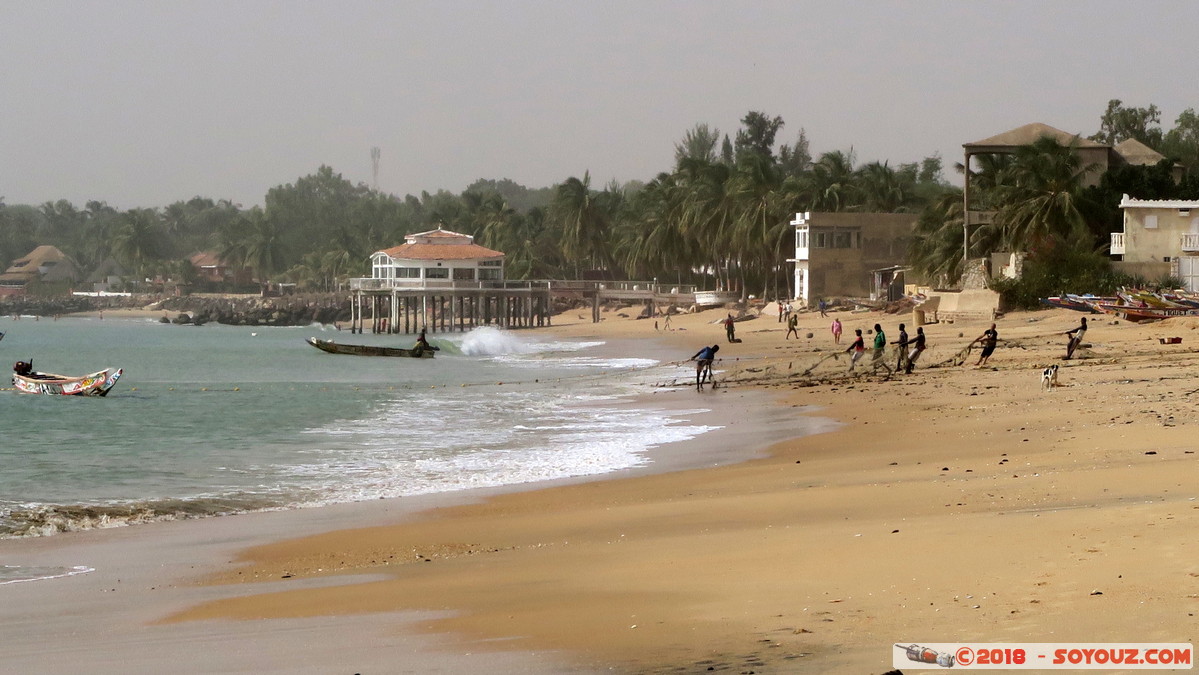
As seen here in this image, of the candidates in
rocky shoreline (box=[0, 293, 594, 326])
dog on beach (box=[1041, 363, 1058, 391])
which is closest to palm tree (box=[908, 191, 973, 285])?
dog on beach (box=[1041, 363, 1058, 391])

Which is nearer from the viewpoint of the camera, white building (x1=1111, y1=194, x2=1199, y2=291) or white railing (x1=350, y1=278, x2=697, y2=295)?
white building (x1=1111, y1=194, x2=1199, y2=291)

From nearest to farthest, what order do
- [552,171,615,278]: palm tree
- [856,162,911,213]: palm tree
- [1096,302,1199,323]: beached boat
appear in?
1. [1096,302,1199,323]: beached boat
2. [856,162,911,213]: palm tree
3. [552,171,615,278]: palm tree

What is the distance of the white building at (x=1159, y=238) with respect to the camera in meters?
52.2

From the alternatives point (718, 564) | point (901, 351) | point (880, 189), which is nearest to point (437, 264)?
point (880, 189)

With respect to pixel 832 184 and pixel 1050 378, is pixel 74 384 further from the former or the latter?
pixel 832 184

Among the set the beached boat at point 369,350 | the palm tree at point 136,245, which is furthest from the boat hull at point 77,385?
the palm tree at point 136,245

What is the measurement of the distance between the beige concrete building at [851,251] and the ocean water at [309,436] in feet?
84.0

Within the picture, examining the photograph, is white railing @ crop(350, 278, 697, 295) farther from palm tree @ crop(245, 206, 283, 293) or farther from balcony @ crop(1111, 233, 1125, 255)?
palm tree @ crop(245, 206, 283, 293)

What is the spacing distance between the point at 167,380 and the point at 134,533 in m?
37.5

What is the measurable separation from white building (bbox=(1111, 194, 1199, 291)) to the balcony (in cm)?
19

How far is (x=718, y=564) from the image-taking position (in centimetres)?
995

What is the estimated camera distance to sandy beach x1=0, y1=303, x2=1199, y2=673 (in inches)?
289

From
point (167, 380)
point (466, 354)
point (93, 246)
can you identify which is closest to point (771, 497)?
point (167, 380)

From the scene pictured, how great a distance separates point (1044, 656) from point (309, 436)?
21880 millimetres
